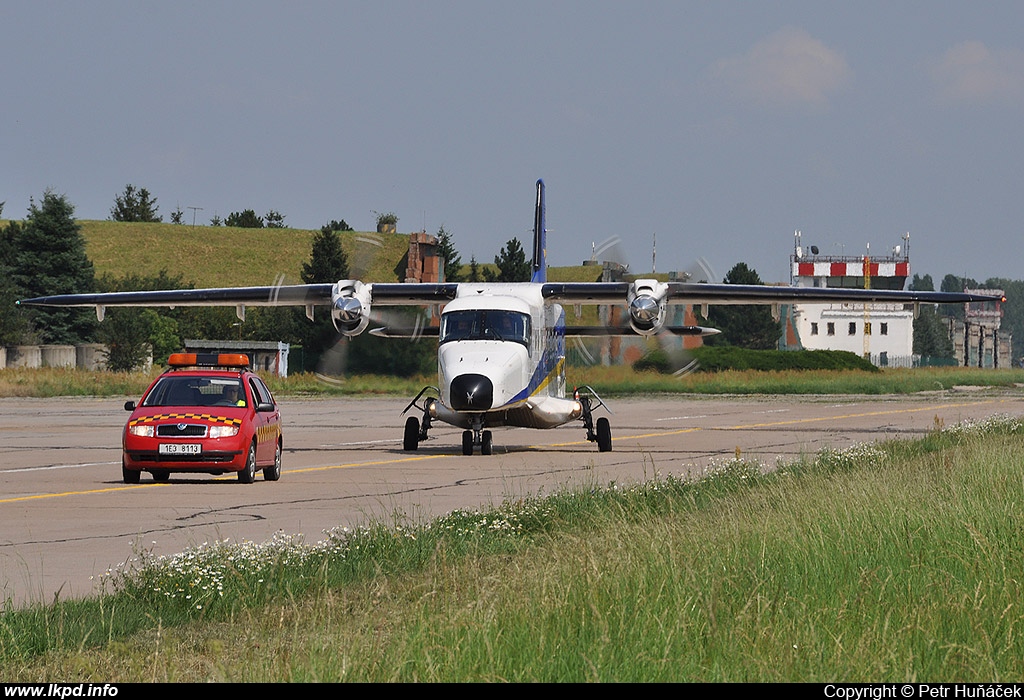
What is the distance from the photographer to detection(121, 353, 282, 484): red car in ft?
56.9

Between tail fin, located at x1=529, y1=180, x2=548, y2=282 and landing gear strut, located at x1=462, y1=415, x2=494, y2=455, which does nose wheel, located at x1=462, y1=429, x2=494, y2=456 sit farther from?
tail fin, located at x1=529, y1=180, x2=548, y2=282

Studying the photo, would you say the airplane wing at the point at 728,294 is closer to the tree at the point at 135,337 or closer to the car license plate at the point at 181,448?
the car license plate at the point at 181,448

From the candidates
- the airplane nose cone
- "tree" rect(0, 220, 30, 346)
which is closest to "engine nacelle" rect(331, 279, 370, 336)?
the airplane nose cone

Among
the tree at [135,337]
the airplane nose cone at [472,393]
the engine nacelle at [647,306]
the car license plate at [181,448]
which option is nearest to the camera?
the car license plate at [181,448]

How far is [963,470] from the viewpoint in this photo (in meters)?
15.1

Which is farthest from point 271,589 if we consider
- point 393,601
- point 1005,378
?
point 1005,378

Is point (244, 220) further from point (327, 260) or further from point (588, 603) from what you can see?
point (588, 603)

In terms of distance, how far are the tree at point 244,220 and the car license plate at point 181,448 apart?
12580 centimetres

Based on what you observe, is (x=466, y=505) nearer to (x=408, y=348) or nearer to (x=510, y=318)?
(x=510, y=318)

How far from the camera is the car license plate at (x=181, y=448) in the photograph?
17.3m

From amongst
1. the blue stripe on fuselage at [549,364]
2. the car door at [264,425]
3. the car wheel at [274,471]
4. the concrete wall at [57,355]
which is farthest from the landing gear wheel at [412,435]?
the concrete wall at [57,355]

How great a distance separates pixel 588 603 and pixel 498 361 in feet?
51.9

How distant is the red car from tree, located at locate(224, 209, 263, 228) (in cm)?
12456

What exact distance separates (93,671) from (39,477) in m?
13.4
